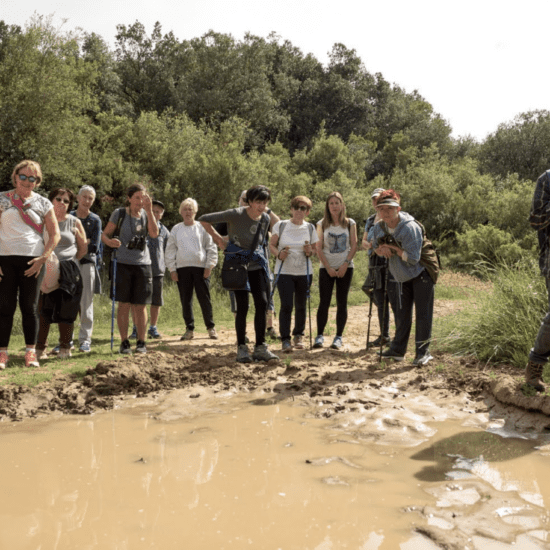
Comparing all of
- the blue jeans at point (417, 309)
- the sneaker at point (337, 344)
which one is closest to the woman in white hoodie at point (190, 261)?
the sneaker at point (337, 344)

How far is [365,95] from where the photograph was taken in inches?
2232

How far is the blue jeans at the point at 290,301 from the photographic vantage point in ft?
24.9

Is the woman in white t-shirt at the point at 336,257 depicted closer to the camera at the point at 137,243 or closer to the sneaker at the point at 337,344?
the sneaker at the point at 337,344

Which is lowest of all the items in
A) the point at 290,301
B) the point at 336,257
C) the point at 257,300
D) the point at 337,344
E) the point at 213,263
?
the point at 337,344

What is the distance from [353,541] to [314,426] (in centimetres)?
187

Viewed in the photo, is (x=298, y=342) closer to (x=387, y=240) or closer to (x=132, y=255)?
(x=387, y=240)

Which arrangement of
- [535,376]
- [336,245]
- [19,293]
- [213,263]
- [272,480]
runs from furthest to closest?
1. [213,263]
2. [336,245]
3. [19,293]
4. [535,376]
5. [272,480]

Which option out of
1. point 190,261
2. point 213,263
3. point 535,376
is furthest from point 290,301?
point 535,376

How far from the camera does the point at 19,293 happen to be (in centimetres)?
615

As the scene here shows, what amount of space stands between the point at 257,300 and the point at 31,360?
7.94 feet

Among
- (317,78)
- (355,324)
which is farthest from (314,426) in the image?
(317,78)

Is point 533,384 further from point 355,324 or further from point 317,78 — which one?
point 317,78

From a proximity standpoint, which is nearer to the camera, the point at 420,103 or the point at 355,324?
the point at 355,324

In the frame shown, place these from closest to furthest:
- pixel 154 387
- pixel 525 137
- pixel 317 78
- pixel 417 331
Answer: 1. pixel 154 387
2. pixel 417 331
3. pixel 525 137
4. pixel 317 78
